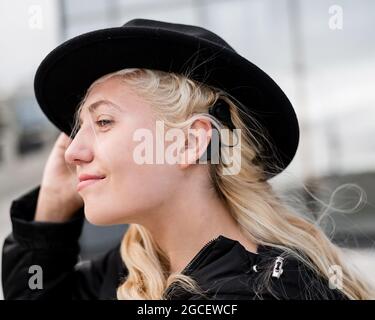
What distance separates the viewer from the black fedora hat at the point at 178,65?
43.5 inches

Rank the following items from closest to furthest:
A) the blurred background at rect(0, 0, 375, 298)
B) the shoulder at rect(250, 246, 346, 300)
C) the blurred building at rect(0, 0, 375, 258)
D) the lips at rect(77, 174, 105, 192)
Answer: the shoulder at rect(250, 246, 346, 300)
the lips at rect(77, 174, 105, 192)
the blurred background at rect(0, 0, 375, 298)
the blurred building at rect(0, 0, 375, 258)

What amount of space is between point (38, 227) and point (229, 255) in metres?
0.58

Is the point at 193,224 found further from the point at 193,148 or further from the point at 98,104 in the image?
the point at 98,104

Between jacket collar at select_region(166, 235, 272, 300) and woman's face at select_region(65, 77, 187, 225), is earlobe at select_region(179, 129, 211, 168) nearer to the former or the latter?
woman's face at select_region(65, 77, 187, 225)

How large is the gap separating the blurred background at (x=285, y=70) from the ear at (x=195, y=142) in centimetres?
147

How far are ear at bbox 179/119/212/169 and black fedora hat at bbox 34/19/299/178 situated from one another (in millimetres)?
99

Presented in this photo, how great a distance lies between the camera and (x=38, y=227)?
1427 millimetres

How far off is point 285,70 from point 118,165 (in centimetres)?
264

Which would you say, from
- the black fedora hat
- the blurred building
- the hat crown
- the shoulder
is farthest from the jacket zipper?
the blurred building

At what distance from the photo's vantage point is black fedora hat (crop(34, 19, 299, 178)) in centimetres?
111

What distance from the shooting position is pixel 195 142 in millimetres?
1179

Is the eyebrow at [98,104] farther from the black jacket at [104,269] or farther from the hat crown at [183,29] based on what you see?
the black jacket at [104,269]

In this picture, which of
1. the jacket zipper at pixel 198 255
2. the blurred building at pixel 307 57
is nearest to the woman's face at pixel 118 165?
the jacket zipper at pixel 198 255
